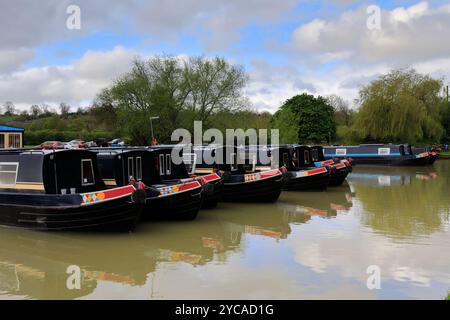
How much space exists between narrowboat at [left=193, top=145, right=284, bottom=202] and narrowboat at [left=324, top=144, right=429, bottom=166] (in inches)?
683

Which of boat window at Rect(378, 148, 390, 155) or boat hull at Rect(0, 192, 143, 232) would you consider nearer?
boat hull at Rect(0, 192, 143, 232)

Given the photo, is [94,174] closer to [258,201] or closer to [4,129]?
[258,201]

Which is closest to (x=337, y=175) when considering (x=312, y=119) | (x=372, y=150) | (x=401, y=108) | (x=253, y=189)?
(x=253, y=189)

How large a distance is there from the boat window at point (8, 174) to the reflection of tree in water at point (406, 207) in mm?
8333

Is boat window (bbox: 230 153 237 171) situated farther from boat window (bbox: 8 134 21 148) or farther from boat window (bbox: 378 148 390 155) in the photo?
boat window (bbox: 378 148 390 155)

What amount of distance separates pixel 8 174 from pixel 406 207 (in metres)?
11.2

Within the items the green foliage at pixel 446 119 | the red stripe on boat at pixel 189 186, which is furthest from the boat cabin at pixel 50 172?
the green foliage at pixel 446 119

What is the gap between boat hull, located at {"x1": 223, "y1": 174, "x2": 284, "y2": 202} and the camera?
563 inches

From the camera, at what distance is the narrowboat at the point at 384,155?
30391mm

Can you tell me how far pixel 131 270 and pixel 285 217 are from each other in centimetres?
594

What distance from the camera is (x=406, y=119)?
35500mm

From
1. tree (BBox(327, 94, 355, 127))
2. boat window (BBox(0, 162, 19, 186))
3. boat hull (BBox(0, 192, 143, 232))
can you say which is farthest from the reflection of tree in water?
tree (BBox(327, 94, 355, 127))

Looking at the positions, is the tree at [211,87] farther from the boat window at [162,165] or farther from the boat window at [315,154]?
the boat window at [162,165]
